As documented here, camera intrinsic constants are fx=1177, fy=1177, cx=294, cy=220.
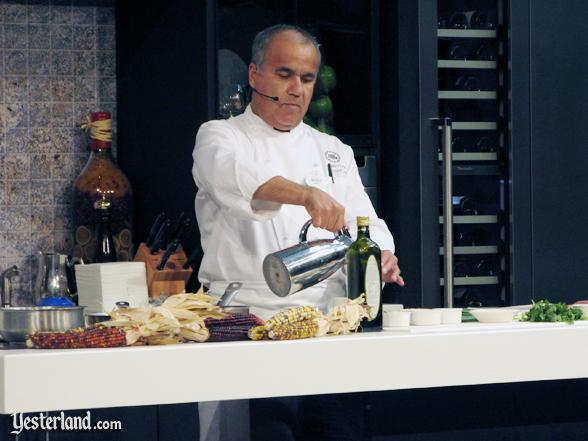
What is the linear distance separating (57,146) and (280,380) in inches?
103

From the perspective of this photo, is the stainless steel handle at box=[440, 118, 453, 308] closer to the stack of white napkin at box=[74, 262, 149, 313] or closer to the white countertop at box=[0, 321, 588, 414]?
the stack of white napkin at box=[74, 262, 149, 313]

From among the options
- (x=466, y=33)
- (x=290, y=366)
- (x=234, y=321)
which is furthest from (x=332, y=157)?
(x=290, y=366)

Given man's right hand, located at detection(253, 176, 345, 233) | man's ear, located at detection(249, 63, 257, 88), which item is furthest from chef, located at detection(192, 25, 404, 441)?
man's right hand, located at detection(253, 176, 345, 233)

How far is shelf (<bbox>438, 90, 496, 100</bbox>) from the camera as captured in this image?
426 cm

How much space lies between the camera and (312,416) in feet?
7.53

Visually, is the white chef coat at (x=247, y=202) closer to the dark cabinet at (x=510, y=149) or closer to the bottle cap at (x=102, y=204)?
the dark cabinet at (x=510, y=149)

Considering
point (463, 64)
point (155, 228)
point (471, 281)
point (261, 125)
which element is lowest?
point (471, 281)

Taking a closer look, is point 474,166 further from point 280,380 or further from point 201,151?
point 280,380

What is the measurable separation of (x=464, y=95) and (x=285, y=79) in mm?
908

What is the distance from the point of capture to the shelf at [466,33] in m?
4.25

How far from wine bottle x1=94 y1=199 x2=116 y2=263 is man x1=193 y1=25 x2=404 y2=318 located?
2.11ft

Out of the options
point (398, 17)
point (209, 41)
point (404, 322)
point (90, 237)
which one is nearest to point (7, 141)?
point (90, 237)

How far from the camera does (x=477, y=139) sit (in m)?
4.41

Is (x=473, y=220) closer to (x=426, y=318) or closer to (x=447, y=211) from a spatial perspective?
(x=447, y=211)
